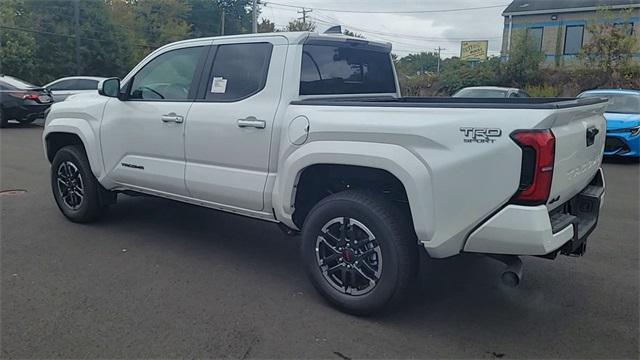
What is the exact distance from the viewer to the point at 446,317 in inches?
140

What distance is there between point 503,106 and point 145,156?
3216 mm

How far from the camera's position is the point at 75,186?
5.49 meters

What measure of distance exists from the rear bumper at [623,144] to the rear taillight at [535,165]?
8638 millimetres

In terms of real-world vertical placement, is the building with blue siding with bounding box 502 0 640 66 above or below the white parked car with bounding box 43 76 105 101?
above

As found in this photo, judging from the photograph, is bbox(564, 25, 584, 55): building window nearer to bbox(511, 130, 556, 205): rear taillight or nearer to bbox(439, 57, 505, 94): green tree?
bbox(439, 57, 505, 94): green tree

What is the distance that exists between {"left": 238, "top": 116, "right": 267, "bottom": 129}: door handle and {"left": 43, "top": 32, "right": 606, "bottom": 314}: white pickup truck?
11mm

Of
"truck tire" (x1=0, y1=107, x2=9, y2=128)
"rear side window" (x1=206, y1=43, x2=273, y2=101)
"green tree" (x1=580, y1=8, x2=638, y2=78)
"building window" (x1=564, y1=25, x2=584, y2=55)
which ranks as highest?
"building window" (x1=564, y1=25, x2=584, y2=55)

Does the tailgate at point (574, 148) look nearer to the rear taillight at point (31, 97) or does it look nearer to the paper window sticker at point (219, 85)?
the paper window sticker at point (219, 85)

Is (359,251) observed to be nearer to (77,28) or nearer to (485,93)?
(485,93)

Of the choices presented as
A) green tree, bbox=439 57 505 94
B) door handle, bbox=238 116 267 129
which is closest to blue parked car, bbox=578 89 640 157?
door handle, bbox=238 116 267 129

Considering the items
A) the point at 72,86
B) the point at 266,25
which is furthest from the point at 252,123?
the point at 266,25

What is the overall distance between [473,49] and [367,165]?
159ft

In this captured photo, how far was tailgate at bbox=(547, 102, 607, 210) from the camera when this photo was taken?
2.96 m

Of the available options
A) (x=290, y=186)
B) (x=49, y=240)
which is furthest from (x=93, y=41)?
(x=290, y=186)
